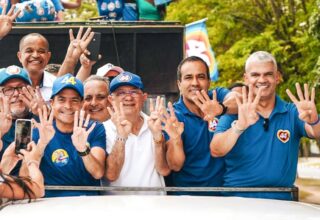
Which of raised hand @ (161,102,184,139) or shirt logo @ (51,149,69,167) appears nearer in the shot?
shirt logo @ (51,149,69,167)

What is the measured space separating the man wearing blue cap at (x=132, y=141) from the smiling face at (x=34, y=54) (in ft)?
4.39

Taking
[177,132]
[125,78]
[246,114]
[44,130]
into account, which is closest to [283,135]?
[246,114]

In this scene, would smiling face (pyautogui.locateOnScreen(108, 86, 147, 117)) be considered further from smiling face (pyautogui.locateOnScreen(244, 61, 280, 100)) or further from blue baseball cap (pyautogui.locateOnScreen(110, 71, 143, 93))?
smiling face (pyautogui.locateOnScreen(244, 61, 280, 100))

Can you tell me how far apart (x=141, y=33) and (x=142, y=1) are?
0.75 metres

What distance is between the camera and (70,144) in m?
4.61

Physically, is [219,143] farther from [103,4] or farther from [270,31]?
[270,31]

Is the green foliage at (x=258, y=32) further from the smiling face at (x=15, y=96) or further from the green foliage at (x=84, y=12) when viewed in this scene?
the smiling face at (x=15, y=96)

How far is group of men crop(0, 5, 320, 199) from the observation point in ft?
14.9

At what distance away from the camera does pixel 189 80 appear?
508 cm

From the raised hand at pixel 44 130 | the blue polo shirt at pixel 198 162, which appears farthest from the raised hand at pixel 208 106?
the raised hand at pixel 44 130

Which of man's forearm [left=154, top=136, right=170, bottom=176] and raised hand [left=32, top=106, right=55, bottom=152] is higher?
raised hand [left=32, top=106, right=55, bottom=152]

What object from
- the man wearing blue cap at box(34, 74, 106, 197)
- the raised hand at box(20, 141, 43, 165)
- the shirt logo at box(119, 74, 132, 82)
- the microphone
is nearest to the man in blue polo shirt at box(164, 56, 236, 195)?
the microphone

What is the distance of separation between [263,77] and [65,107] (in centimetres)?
126

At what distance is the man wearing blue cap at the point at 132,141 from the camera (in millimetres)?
4555
